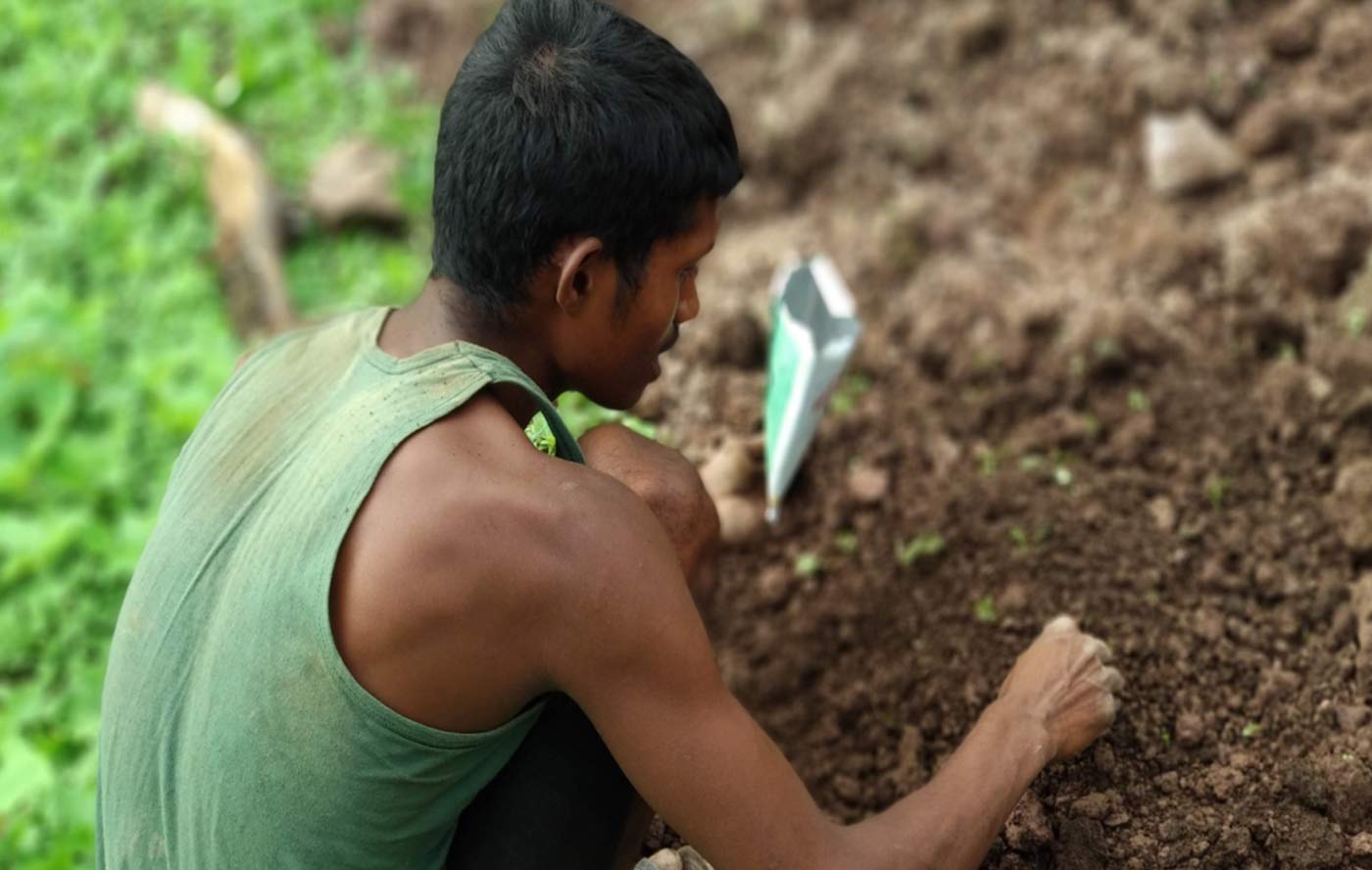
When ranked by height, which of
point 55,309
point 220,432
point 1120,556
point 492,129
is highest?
point 492,129

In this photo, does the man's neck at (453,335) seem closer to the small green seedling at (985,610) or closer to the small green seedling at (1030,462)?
the small green seedling at (985,610)

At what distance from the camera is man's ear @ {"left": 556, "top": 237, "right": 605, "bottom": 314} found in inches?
69.3

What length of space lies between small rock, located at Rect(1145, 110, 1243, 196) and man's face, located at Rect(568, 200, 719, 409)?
97.8 inches

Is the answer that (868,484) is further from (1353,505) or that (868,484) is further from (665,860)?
(665,860)

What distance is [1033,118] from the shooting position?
Result: 4.30 m

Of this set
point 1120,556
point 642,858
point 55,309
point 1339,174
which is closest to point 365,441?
point 642,858

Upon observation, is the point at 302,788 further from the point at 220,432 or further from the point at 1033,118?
the point at 1033,118

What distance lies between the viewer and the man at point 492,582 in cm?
161

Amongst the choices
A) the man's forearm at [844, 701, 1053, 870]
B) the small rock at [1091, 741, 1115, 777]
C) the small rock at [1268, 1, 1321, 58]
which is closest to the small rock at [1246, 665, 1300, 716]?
the small rock at [1091, 741, 1115, 777]

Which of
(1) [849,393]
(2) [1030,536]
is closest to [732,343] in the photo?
(1) [849,393]

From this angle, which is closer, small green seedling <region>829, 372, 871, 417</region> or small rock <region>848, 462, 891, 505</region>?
small rock <region>848, 462, 891, 505</region>

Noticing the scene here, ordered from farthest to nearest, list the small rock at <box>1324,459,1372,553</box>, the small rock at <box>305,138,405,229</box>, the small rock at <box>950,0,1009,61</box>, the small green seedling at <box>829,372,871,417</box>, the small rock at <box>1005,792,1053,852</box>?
the small rock at <box>305,138,405,229</box> → the small rock at <box>950,0,1009,61</box> → the small green seedling at <box>829,372,871,417</box> → the small rock at <box>1324,459,1372,553</box> → the small rock at <box>1005,792,1053,852</box>

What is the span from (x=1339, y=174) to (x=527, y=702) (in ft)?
9.70

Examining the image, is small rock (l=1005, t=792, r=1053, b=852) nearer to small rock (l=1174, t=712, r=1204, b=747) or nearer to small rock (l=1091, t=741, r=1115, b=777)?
small rock (l=1091, t=741, r=1115, b=777)
